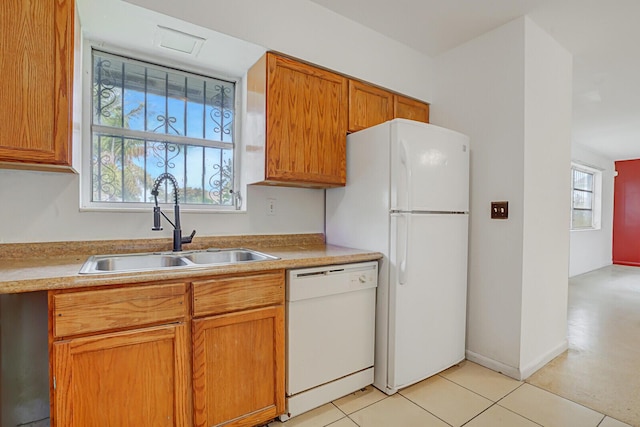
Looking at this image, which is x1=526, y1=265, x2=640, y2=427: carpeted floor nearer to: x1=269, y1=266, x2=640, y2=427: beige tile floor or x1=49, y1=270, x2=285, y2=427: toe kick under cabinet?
x1=269, y1=266, x2=640, y2=427: beige tile floor

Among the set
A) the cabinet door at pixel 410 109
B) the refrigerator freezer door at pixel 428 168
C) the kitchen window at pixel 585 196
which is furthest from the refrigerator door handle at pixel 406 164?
the kitchen window at pixel 585 196

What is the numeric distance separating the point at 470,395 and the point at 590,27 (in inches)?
103

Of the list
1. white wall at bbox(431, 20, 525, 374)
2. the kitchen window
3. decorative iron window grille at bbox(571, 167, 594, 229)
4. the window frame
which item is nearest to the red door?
the kitchen window

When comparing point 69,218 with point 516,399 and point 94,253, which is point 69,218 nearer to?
point 94,253

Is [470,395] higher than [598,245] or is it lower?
lower

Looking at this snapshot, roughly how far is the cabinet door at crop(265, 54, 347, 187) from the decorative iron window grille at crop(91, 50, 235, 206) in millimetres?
563

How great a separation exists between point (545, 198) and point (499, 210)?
15.3 inches

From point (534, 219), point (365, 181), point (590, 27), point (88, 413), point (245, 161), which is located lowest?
point (88, 413)

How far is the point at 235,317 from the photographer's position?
1487 mm

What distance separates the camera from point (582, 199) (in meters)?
6.17

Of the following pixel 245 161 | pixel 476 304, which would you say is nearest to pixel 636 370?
pixel 476 304

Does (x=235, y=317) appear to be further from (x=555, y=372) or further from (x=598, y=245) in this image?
(x=598, y=245)

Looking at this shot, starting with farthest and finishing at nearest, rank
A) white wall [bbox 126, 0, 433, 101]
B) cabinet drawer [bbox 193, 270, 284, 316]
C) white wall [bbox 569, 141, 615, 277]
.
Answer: white wall [bbox 569, 141, 615, 277] < white wall [bbox 126, 0, 433, 101] < cabinet drawer [bbox 193, 270, 284, 316]

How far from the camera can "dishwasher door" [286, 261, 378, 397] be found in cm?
165
